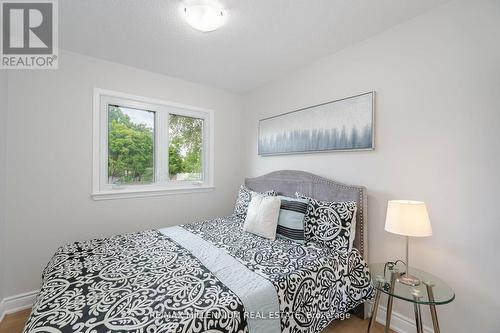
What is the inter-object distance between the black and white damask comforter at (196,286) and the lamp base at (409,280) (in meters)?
0.32

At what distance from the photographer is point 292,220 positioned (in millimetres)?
2035

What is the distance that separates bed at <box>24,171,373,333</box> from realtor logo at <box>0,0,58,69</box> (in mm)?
1776

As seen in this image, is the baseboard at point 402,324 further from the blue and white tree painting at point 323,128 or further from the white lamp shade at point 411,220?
the blue and white tree painting at point 323,128

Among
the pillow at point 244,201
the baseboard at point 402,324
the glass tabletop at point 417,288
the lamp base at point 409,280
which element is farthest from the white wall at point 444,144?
the pillow at point 244,201

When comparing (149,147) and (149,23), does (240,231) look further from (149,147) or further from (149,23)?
(149,23)

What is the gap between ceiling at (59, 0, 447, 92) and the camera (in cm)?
162

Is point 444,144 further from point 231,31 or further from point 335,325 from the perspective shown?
point 231,31

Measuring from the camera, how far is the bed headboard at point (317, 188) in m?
1.92

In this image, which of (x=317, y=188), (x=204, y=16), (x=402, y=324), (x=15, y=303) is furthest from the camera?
(x=317, y=188)

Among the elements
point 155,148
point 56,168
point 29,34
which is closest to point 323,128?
point 155,148

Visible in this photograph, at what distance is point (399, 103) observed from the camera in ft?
5.97

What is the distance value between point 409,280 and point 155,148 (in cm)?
284

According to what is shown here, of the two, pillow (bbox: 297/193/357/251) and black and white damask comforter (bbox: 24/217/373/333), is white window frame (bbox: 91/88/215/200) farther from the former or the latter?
pillow (bbox: 297/193/357/251)

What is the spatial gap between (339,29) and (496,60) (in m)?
1.06
